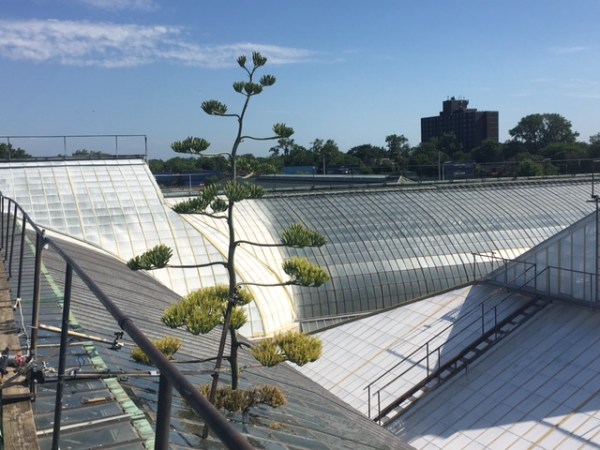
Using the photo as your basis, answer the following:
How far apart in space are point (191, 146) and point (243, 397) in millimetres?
3621

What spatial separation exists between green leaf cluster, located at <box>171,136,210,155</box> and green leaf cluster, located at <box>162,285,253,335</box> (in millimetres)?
2080

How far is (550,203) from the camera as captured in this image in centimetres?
3509

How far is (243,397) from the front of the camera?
329 inches

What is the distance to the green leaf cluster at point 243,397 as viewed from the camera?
8.27m

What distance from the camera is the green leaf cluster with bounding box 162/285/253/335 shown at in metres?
7.55

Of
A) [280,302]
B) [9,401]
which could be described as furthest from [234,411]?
[280,302]

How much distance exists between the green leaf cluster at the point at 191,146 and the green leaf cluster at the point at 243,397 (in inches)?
132

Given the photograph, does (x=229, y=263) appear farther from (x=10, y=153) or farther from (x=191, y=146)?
(x=10, y=153)

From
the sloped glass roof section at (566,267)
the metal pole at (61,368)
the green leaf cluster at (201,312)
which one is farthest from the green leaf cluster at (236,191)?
the sloped glass roof section at (566,267)

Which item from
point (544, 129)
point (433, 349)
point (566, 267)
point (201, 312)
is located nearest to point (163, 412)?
point (201, 312)

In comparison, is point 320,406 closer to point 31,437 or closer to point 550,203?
point 31,437

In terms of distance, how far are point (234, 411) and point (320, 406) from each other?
321 centimetres

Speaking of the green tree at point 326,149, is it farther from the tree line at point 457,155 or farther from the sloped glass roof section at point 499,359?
the sloped glass roof section at point 499,359

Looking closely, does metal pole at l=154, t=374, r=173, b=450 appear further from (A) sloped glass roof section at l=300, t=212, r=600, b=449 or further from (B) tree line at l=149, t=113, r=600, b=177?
(B) tree line at l=149, t=113, r=600, b=177
